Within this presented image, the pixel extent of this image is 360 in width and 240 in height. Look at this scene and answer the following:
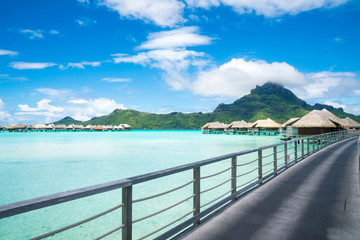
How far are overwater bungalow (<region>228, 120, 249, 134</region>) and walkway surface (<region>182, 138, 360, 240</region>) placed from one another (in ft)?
214

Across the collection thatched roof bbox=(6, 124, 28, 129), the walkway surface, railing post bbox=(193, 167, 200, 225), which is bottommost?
the walkway surface

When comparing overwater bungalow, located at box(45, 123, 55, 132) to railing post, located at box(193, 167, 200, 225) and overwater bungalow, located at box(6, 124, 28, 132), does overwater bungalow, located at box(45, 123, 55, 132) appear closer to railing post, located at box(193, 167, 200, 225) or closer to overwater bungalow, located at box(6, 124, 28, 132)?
overwater bungalow, located at box(6, 124, 28, 132)

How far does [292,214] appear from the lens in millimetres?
3973

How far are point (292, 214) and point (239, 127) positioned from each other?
6915 cm

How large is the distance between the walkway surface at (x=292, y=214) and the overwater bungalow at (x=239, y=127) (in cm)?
6527

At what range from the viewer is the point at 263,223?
358cm

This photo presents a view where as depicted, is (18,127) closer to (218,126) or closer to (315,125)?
(218,126)

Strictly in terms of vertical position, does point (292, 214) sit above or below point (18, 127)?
below

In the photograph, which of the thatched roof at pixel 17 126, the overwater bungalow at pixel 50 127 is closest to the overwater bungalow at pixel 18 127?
the thatched roof at pixel 17 126

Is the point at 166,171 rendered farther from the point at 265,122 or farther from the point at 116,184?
the point at 265,122

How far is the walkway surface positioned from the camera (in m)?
3.23

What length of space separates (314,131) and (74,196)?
35070mm

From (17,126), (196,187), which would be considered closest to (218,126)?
(196,187)

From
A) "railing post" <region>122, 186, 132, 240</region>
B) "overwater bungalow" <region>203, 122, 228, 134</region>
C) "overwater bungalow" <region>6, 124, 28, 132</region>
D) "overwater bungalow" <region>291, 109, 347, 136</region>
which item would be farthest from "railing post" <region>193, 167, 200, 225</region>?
"overwater bungalow" <region>6, 124, 28, 132</region>
